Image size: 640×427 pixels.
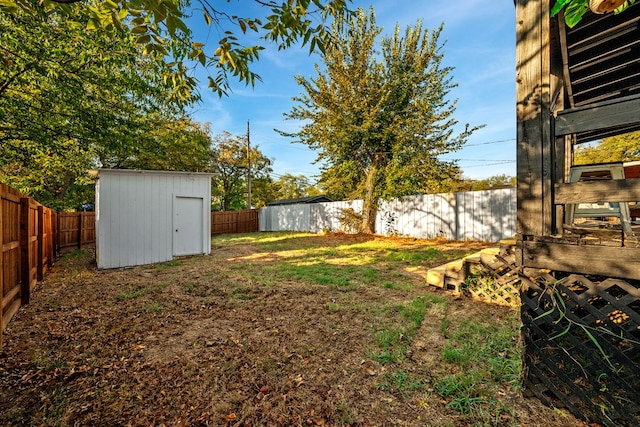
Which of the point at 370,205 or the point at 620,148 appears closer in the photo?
the point at 370,205

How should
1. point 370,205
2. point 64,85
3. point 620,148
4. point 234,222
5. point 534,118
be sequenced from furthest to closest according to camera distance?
point 234,222 → point 620,148 → point 370,205 → point 64,85 → point 534,118

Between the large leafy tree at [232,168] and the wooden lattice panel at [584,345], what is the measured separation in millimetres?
21492

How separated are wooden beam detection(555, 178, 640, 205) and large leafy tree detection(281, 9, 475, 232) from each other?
8.45 m

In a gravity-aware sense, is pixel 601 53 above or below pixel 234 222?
above

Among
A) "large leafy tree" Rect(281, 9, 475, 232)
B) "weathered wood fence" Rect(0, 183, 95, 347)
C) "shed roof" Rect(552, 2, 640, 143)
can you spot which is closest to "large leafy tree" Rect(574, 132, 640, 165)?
"large leafy tree" Rect(281, 9, 475, 232)

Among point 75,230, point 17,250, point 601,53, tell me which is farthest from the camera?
point 75,230

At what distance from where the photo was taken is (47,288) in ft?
15.3

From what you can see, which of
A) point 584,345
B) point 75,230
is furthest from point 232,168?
point 584,345

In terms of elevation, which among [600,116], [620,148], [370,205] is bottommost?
[370,205]

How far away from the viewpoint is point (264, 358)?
8.15ft

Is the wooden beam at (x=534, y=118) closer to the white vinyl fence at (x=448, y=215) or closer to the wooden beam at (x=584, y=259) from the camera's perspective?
the wooden beam at (x=584, y=259)

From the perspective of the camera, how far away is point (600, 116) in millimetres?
1656

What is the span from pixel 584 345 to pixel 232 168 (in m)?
23.9

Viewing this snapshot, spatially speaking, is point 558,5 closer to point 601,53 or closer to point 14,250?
point 601,53
